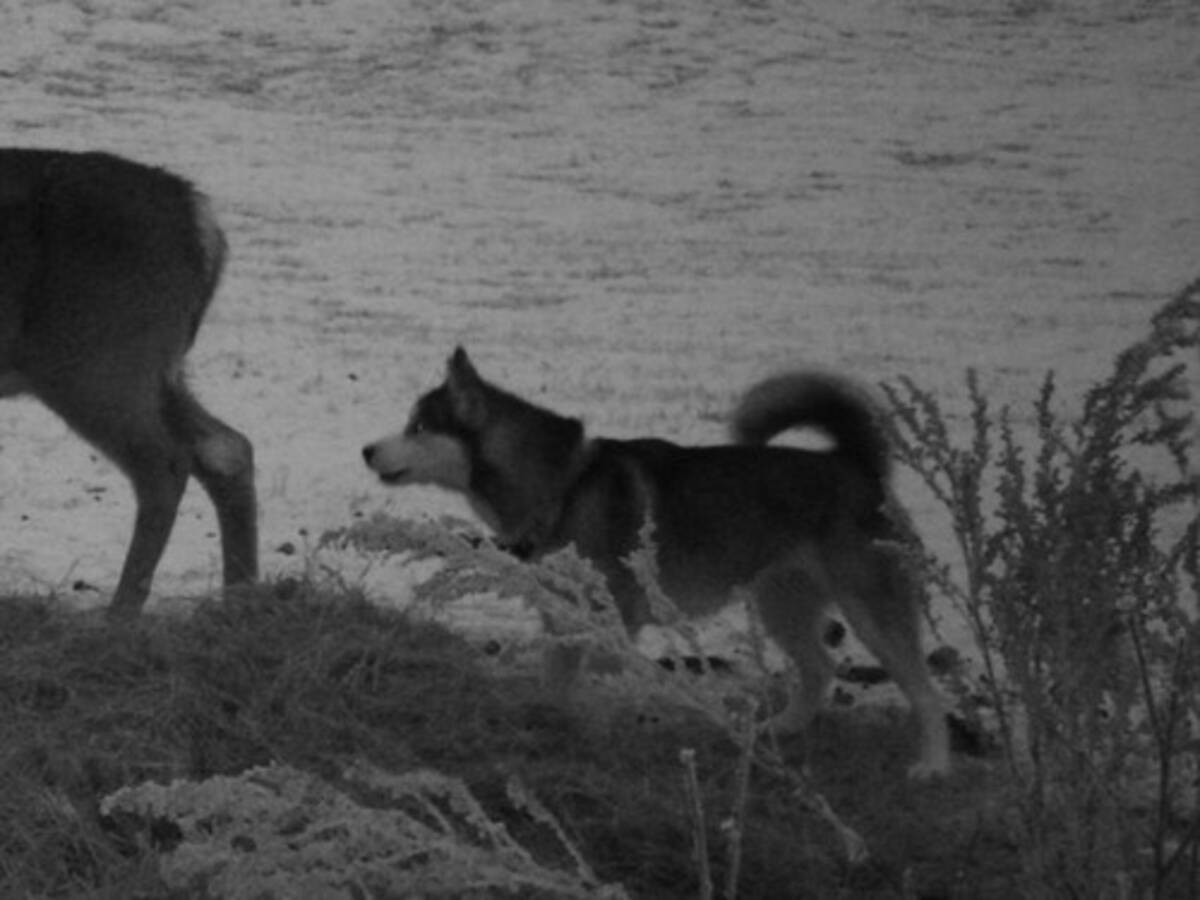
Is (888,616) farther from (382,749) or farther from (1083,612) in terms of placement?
(1083,612)

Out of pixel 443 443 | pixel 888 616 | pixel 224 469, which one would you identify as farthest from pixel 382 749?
pixel 224 469

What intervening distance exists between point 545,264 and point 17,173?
6.45 metres

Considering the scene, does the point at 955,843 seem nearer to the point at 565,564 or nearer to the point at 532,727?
the point at 532,727

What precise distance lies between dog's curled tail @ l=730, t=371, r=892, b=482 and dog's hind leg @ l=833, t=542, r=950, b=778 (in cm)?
29

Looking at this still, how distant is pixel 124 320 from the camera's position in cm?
798

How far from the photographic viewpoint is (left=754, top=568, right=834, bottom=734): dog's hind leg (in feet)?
23.2

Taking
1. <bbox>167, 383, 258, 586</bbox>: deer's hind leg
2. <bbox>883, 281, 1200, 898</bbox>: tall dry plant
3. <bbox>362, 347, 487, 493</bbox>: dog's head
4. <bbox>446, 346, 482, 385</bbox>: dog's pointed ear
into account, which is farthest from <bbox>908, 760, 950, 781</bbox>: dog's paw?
<bbox>883, 281, 1200, 898</bbox>: tall dry plant

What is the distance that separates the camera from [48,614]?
712 cm

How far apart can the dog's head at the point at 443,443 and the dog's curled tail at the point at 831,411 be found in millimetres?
747

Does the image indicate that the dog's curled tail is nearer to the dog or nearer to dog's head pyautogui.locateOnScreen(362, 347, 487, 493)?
the dog

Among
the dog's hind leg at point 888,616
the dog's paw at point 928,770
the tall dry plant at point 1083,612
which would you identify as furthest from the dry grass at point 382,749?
the tall dry plant at point 1083,612

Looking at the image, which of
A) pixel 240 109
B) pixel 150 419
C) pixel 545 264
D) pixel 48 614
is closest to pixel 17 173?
pixel 150 419

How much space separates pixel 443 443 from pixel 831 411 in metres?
1.03

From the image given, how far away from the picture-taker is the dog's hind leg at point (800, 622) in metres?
7.07
